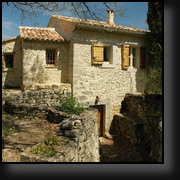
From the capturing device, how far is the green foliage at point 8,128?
19.3 feet

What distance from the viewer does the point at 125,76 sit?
38.5ft

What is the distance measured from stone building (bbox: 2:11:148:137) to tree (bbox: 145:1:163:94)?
0.61 meters

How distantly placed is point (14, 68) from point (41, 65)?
135 centimetres

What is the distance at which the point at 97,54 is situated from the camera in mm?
10680

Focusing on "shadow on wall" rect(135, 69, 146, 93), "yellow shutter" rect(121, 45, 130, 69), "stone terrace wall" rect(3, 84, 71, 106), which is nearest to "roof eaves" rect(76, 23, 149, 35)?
"yellow shutter" rect(121, 45, 130, 69)

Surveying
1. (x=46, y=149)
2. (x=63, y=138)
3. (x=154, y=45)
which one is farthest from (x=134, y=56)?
(x=46, y=149)

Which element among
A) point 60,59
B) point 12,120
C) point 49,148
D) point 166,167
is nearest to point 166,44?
point 166,167

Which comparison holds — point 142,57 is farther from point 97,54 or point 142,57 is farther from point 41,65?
point 41,65

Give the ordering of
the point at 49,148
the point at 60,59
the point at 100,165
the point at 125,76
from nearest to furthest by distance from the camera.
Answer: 1. the point at 100,165
2. the point at 49,148
3. the point at 60,59
4. the point at 125,76

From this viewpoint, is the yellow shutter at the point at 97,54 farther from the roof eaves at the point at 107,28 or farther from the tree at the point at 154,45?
the tree at the point at 154,45

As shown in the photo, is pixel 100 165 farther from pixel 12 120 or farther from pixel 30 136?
pixel 12 120

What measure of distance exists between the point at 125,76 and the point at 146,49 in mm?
1824

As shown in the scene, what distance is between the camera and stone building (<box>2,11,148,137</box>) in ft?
32.4

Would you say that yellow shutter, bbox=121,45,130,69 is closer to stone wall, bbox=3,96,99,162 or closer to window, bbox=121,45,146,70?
window, bbox=121,45,146,70
